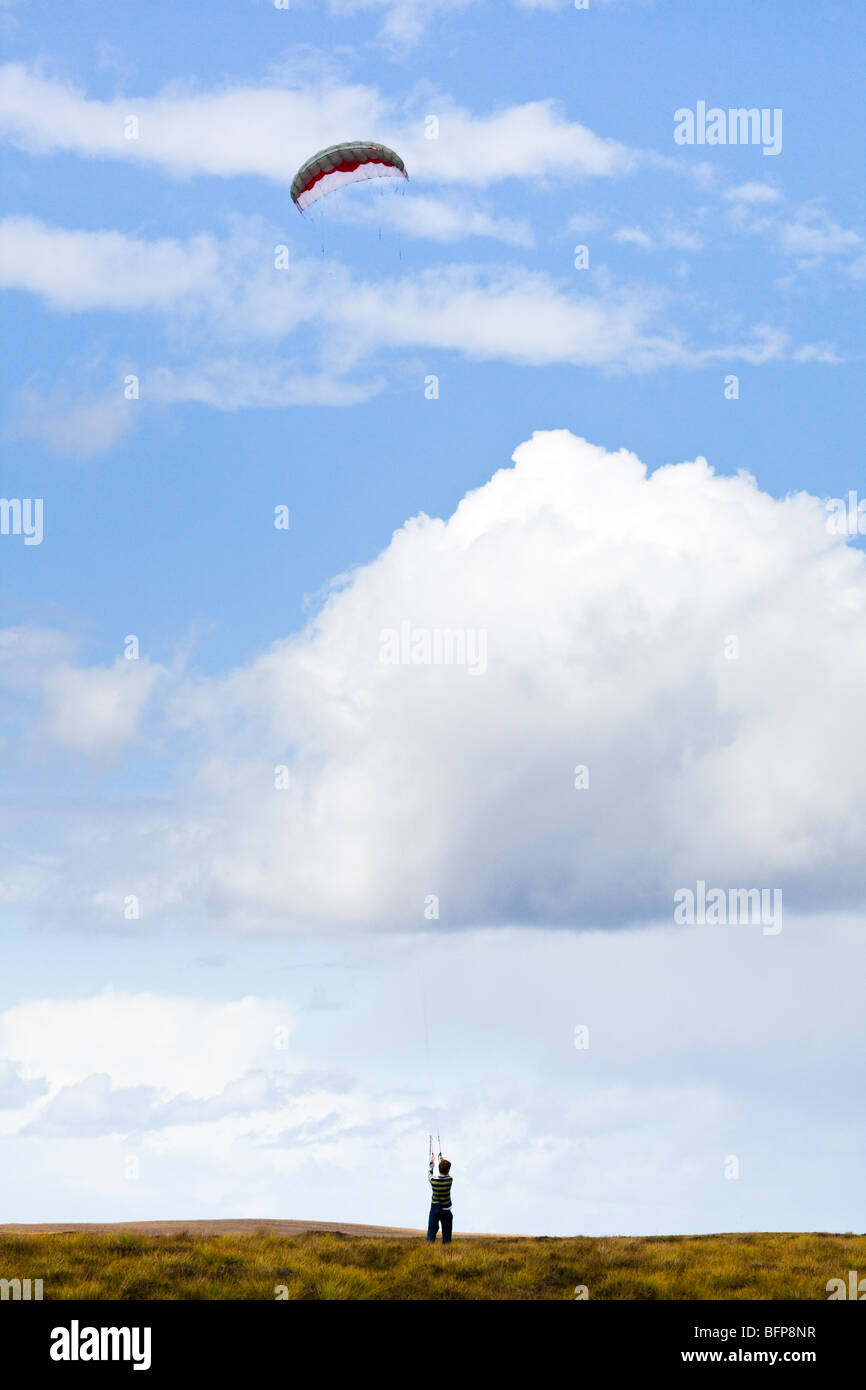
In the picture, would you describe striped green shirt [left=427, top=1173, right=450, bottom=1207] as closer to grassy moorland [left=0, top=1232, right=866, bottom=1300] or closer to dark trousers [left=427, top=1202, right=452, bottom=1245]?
dark trousers [left=427, top=1202, right=452, bottom=1245]

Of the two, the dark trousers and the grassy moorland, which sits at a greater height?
the dark trousers

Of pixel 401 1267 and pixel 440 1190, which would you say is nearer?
pixel 401 1267

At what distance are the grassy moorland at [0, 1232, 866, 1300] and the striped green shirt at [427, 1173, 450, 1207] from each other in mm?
1065

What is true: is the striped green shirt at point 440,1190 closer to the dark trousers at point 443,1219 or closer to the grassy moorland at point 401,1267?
the dark trousers at point 443,1219

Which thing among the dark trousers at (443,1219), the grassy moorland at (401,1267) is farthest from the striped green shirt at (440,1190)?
the grassy moorland at (401,1267)

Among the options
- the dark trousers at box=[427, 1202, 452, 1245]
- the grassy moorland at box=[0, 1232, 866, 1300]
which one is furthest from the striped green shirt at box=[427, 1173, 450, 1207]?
the grassy moorland at box=[0, 1232, 866, 1300]

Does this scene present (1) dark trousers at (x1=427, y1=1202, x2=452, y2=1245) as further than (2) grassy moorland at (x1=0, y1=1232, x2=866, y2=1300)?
Yes

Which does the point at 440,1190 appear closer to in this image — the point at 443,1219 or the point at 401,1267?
the point at 443,1219

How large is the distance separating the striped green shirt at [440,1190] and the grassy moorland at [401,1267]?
1.06 meters

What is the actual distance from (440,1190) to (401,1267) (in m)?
2.15

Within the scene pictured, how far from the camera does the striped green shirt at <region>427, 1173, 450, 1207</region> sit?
29203 mm

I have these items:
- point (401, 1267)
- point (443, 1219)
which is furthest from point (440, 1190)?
point (401, 1267)

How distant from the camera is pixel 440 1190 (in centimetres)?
2942
